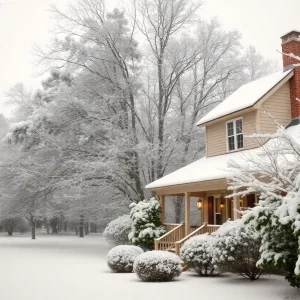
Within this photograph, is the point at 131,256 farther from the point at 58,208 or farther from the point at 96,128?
the point at 58,208

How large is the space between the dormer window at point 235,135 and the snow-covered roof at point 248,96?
665mm

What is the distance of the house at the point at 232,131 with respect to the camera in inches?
728

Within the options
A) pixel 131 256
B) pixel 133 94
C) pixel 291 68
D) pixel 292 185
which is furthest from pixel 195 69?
pixel 292 185

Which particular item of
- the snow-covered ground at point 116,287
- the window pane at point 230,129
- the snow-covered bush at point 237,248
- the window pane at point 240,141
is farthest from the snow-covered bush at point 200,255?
the window pane at point 230,129

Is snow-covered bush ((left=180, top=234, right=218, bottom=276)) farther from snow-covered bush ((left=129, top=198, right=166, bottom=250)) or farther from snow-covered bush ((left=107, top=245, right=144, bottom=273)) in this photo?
snow-covered bush ((left=129, top=198, right=166, bottom=250))

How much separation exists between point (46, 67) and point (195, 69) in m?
10.1

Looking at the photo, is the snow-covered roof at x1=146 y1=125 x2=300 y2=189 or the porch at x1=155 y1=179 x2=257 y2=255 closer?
the snow-covered roof at x1=146 y1=125 x2=300 y2=189

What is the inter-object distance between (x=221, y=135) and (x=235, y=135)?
3.83 ft

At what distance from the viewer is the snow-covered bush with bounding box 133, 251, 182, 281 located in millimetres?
13453

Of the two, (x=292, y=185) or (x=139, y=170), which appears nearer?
(x=292, y=185)

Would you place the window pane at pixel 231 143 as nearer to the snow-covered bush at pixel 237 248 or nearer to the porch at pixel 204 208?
the porch at pixel 204 208

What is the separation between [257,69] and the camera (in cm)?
3494

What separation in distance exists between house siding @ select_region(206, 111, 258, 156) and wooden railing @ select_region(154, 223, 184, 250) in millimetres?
4413

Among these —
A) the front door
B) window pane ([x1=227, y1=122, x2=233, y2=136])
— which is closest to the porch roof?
window pane ([x1=227, y1=122, x2=233, y2=136])
